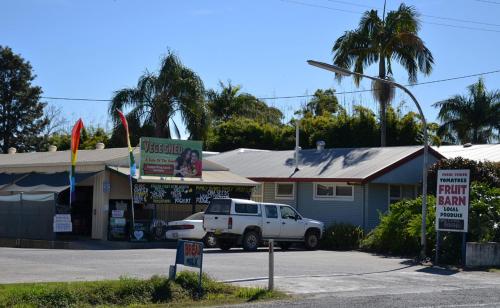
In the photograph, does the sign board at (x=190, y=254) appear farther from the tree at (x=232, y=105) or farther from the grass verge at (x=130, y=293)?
the tree at (x=232, y=105)

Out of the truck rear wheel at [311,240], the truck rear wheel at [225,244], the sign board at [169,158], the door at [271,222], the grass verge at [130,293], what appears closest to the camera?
the grass verge at [130,293]

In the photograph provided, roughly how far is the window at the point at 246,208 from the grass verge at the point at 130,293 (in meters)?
10.5

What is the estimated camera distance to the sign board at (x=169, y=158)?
28.4 m

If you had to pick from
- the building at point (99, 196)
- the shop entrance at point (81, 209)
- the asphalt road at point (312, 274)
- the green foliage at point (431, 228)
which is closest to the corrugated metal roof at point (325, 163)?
the building at point (99, 196)

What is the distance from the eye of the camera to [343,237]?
27891 millimetres

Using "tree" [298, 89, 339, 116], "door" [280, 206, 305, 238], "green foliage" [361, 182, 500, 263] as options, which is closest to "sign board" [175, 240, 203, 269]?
"green foliage" [361, 182, 500, 263]

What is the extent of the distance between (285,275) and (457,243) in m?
7.02

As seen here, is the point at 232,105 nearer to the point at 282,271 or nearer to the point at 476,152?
the point at 476,152

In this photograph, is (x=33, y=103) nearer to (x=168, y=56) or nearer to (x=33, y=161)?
(x=168, y=56)

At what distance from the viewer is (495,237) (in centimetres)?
2239

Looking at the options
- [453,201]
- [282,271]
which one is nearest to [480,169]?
[453,201]

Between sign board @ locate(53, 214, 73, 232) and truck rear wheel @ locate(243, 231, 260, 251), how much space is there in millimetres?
6787

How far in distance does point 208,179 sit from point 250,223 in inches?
220

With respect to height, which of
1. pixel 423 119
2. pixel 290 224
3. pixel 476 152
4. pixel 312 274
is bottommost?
pixel 312 274
